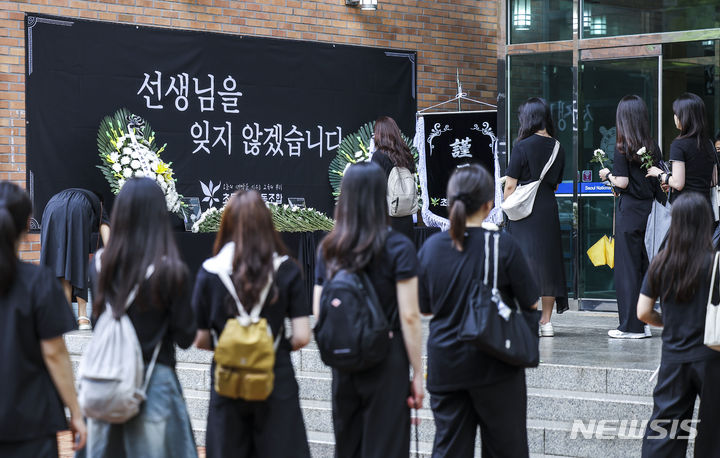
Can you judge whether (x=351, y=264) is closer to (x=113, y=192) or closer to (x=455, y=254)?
(x=455, y=254)

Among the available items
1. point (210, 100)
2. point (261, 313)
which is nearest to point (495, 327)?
point (261, 313)

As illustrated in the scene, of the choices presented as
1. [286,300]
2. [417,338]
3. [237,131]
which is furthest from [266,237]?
[237,131]

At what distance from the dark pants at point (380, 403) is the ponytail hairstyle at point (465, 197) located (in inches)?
18.4

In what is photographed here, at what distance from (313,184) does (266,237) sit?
726 cm

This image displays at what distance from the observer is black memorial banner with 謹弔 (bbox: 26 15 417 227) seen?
374 inches

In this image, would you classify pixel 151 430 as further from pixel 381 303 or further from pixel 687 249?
pixel 687 249

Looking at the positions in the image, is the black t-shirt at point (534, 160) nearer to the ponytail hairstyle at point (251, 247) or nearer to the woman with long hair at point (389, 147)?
the woman with long hair at point (389, 147)

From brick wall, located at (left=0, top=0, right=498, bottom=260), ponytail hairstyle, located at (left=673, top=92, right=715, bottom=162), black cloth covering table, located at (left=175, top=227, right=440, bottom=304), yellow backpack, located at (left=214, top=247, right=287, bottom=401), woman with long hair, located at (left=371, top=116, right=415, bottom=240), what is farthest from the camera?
brick wall, located at (left=0, top=0, right=498, bottom=260)

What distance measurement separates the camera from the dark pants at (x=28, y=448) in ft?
11.2

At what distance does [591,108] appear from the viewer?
978cm

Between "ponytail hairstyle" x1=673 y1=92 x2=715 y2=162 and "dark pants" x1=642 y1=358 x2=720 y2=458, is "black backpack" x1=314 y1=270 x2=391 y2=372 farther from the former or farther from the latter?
"ponytail hairstyle" x1=673 y1=92 x2=715 y2=162

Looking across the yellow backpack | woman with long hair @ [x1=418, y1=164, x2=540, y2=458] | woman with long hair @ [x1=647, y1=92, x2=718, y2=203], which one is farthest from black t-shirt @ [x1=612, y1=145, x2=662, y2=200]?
the yellow backpack

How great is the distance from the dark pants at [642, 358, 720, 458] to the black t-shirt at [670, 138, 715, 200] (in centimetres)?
261

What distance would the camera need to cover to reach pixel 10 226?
11.3ft
